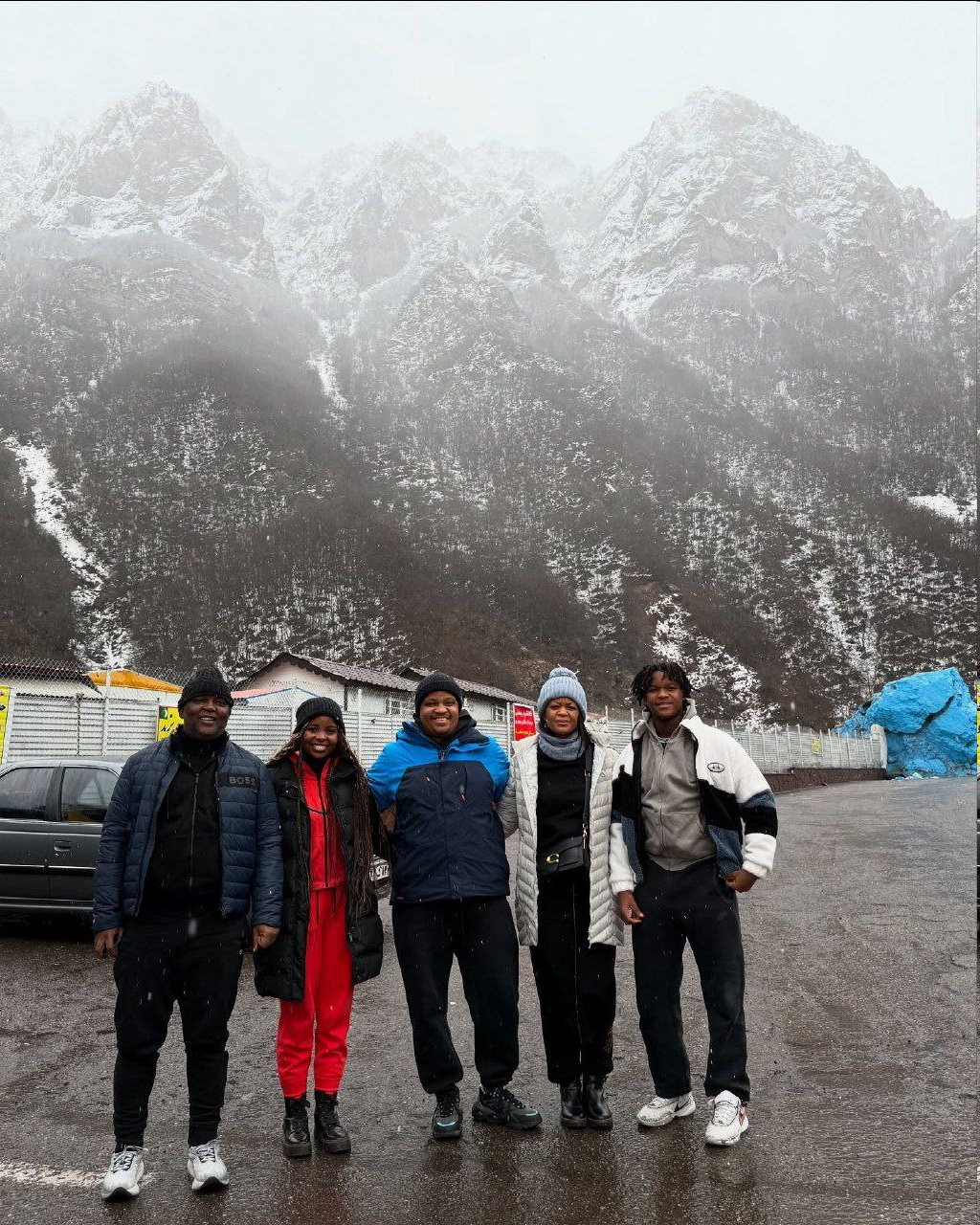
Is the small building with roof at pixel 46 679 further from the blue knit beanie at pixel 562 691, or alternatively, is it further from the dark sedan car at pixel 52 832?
the blue knit beanie at pixel 562 691

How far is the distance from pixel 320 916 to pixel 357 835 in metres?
0.36

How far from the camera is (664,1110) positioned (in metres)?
3.57

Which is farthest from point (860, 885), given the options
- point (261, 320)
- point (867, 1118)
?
point (261, 320)

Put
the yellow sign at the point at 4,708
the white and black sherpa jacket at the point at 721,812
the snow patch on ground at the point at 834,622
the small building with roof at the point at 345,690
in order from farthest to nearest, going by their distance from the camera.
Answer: the snow patch on ground at the point at 834,622 < the small building with roof at the point at 345,690 < the yellow sign at the point at 4,708 < the white and black sherpa jacket at the point at 721,812

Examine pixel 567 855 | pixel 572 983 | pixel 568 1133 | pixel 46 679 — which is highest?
pixel 46 679

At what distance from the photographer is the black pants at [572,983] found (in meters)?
3.72

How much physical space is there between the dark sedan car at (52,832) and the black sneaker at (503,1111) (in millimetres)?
3464

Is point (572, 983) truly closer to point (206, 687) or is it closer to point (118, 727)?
point (206, 687)

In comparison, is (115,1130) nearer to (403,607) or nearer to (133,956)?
(133,956)

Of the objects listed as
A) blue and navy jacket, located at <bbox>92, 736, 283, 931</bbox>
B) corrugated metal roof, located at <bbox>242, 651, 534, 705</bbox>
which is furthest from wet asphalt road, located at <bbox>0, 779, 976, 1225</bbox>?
corrugated metal roof, located at <bbox>242, 651, 534, 705</bbox>

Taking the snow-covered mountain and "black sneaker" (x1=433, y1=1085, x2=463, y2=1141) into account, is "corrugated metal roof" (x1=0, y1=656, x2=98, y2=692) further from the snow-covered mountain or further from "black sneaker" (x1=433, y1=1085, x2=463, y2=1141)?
the snow-covered mountain

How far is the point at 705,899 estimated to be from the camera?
364 centimetres

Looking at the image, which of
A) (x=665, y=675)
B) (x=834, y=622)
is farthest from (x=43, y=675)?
(x=834, y=622)

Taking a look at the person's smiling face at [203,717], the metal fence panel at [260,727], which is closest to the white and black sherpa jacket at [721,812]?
the person's smiling face at [203,717]
